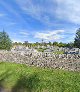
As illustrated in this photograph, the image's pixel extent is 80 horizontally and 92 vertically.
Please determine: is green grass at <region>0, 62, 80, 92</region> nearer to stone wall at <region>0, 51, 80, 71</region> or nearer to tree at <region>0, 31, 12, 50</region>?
stone wall at <region>0, 51, 80, 71</region>

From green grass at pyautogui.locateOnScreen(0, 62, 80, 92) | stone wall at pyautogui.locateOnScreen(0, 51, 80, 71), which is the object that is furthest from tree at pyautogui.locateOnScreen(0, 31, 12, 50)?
green grass at pyautogui.locateOnScreen(0, 62, 80, 92)

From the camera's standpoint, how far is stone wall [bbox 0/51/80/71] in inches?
1293

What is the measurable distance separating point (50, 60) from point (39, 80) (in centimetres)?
649

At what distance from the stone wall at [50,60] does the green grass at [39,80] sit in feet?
3.78

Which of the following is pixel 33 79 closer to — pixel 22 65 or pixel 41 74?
pixel 41 74

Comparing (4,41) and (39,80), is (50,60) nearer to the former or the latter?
(39,80)

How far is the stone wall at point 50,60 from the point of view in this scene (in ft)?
108

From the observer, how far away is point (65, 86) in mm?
26953

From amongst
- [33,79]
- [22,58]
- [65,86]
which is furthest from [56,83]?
[22,58]

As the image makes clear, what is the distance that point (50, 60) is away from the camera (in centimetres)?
3559

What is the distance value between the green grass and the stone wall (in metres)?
1.15

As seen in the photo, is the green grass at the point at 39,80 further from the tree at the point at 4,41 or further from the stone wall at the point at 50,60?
the tree at the point at 4,41

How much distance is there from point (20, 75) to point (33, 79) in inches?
124

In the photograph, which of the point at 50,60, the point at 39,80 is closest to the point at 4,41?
the point at 50,60
